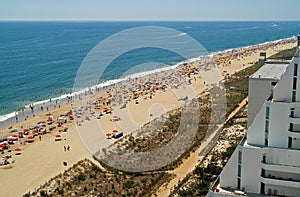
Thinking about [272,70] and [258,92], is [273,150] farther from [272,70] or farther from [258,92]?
[272,70]

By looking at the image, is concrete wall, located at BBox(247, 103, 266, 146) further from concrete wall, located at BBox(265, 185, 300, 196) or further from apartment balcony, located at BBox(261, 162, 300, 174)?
concrete wall, located at BBox(265, 185, 300, 196)

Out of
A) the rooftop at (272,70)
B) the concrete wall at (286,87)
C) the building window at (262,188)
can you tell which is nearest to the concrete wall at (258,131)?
the concrete wall at (286,87)

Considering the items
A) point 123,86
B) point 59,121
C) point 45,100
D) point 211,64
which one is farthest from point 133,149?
point 211,64

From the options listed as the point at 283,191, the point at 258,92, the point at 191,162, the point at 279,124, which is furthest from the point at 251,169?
the point at 191,162

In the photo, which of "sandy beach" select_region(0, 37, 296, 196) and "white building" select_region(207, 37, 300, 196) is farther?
"sandy beach" select_region(0, 37, 296, 196)

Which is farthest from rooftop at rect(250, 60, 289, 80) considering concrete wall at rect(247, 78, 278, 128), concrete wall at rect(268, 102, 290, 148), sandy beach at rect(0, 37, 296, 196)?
sandy beach at rect(0, 37, 296, 196)

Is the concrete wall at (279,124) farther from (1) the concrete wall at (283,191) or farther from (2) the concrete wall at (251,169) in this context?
(1) the concrete wall at (283,191)
